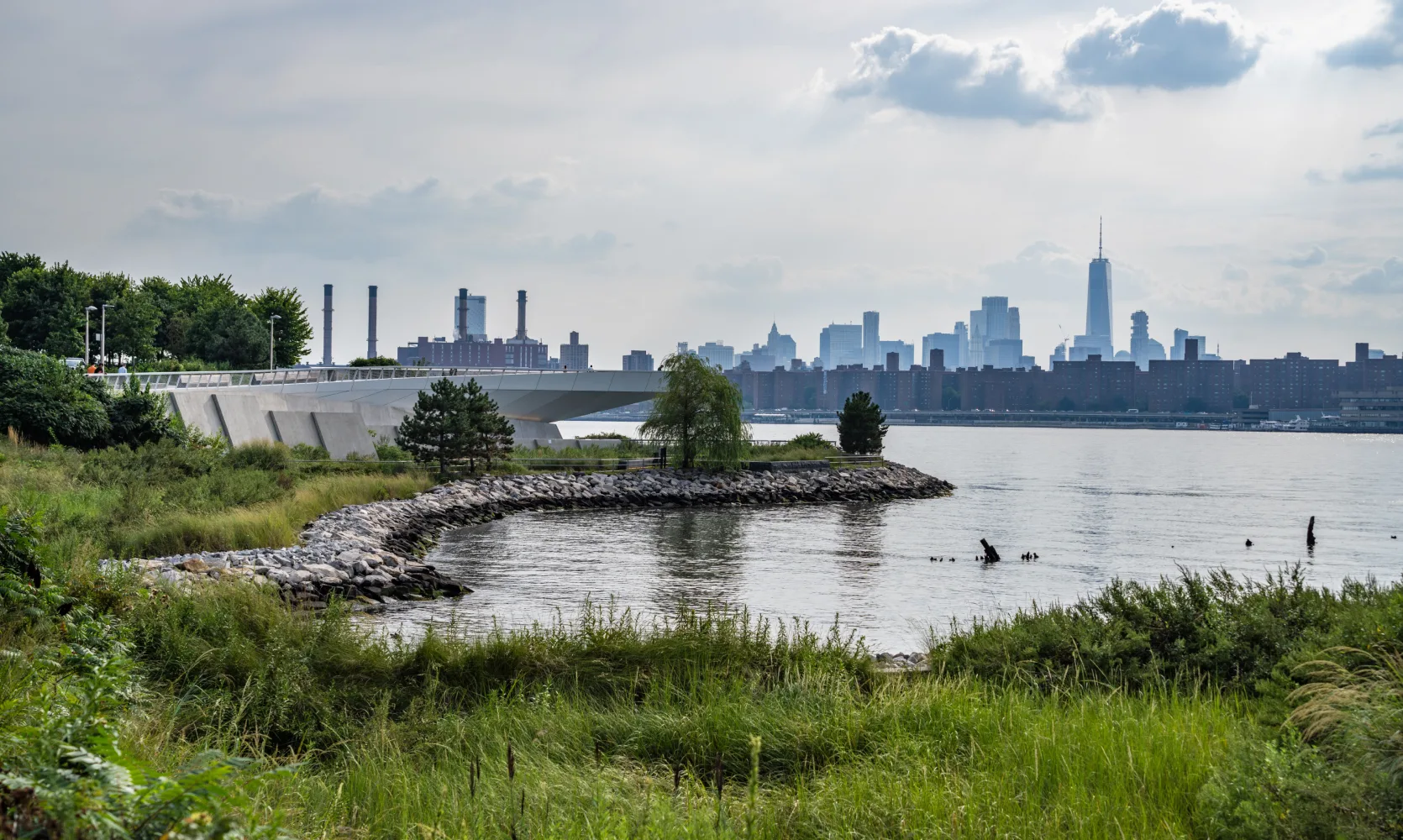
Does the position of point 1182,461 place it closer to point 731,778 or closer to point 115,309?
point 115,309

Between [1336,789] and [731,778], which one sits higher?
[1336,789]

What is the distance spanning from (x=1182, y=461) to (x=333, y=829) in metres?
103

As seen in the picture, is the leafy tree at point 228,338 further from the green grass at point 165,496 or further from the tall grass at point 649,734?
the tall grass at point 649,734

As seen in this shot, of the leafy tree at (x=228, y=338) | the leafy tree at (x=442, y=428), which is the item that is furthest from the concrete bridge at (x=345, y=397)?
the leafy tree at (x=228, y=338)

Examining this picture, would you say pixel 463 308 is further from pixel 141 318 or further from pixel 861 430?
pixel 861 430

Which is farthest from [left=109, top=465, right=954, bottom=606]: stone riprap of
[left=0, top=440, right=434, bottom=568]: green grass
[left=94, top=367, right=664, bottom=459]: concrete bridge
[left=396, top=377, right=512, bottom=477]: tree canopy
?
[left=94, top=367, right=664, bottom=459]: concrete bridge

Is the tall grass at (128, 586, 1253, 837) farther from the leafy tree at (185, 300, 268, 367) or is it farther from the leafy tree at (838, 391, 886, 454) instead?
the leafy tree at (185, 300, 268, 367)

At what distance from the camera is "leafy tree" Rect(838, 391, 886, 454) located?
63438 millimetres

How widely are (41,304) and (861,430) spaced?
53.3 metres

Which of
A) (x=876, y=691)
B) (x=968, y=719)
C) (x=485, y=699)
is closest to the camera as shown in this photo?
(x=968, y=719)

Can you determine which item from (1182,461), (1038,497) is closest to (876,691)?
(1038,497)

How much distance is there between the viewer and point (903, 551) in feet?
100

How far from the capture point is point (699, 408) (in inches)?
1964

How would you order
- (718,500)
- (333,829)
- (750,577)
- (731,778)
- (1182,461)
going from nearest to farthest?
1. (333,829)
2. (731,778)
3. (750,577)
4. (718,500)
5. (1182,461)
